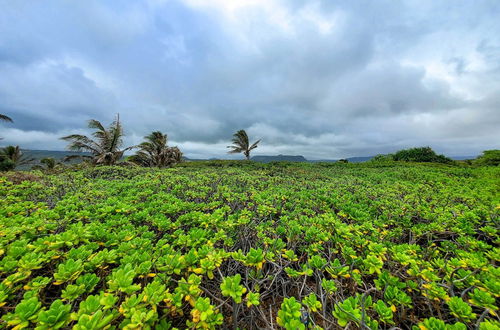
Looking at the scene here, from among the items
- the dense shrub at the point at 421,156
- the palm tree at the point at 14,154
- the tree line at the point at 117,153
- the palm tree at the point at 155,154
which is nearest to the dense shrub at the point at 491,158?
the tree line at the point at 117,153

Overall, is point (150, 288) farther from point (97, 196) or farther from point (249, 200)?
point (97, 196)

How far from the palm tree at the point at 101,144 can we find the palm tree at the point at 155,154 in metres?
2.24

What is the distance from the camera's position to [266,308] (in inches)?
67.3

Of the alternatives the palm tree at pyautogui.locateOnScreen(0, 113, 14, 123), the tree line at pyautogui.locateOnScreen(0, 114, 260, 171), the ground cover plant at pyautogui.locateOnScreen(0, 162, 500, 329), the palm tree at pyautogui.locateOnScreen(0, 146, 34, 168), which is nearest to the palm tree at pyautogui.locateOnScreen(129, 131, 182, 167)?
the tree line at pyautogui.locateOnScreen(0, 114, 260, 171)

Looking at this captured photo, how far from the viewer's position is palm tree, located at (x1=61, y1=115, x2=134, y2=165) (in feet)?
39.2

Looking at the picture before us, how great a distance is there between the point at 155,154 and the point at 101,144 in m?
4.22

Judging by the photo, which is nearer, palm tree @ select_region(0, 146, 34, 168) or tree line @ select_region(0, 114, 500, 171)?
tree line @ select_region(0, 114, 500, 171)

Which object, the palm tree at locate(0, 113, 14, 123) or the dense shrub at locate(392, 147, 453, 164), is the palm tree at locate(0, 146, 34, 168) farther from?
the dense shrub at locate(392, 147, 453, 164)

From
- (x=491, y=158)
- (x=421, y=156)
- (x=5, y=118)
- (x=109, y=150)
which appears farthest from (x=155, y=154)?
(x=421, y=156)

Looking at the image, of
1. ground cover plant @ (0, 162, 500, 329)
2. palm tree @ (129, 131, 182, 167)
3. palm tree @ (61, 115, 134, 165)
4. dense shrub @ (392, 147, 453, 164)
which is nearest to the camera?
ground cover plant @ (0, 162, 500, 329)

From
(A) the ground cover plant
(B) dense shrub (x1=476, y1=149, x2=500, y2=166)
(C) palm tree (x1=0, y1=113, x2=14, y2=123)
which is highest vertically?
(C) palm tree (x1=0, y1=113, x2=14, y2=123)

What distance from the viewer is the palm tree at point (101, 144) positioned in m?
11.9

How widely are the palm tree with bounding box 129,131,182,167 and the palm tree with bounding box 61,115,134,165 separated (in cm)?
224

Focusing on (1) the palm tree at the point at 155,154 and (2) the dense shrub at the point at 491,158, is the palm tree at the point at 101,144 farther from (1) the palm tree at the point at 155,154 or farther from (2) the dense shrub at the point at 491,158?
(2) the dense shrub at the point at 491,158
